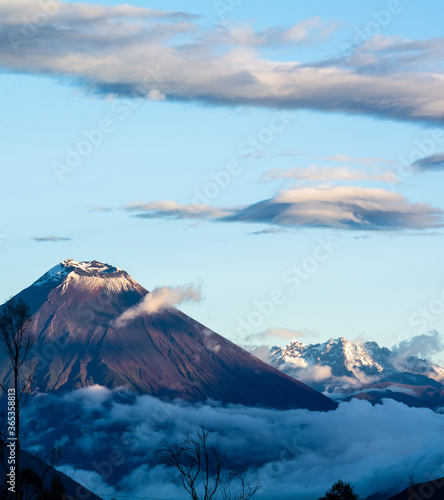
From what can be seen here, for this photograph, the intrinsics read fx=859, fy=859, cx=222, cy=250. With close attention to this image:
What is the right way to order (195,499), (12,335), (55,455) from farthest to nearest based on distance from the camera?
(55,455) → (12,335) → (195,499)

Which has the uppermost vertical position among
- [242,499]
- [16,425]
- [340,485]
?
[16,425]

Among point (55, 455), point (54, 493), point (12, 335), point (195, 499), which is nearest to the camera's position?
point (195, 499)

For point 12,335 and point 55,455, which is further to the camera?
point 55,455

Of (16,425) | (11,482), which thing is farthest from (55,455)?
(16,425)

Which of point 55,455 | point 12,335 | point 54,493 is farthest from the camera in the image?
point 54,493

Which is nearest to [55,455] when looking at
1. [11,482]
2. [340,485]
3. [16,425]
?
[11,482]

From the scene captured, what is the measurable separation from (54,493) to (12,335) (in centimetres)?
8905

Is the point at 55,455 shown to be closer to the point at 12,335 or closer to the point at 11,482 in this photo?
the point at 11,482

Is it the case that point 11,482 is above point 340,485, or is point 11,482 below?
above

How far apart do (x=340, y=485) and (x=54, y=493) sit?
5499cm

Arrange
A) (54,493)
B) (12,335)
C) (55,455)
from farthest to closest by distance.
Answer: (54,493)
(55,455)
(12,335)

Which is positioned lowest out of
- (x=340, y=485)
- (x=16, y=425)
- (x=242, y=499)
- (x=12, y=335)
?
(x=340, y=485)

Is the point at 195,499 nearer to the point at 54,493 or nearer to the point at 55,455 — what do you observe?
the point at 55,455

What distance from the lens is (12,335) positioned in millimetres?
85125
